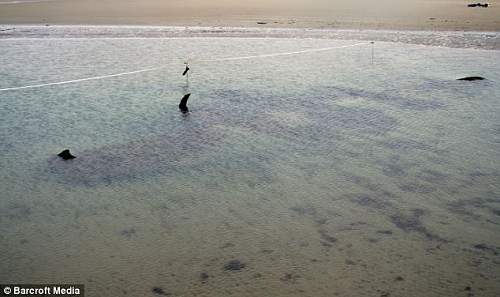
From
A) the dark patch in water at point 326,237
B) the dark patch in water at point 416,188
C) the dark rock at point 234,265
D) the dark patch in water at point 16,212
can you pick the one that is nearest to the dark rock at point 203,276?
the dark rock at point 234,265

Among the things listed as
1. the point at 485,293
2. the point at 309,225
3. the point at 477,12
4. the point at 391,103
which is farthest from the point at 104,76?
the point at 477,12

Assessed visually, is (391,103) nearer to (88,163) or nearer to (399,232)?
(399,232)

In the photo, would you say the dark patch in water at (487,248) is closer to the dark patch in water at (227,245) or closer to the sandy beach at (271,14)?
the dark patch in water at (227,245)

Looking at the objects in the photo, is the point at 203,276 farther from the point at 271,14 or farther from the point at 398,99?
the point at 271,14

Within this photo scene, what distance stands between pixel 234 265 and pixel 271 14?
1570 cm

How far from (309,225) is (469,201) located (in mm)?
1293

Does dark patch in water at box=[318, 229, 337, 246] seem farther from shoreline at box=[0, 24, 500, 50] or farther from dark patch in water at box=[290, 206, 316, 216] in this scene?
shoreline at box=[0, 24, 500, 50]

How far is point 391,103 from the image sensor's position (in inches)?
247

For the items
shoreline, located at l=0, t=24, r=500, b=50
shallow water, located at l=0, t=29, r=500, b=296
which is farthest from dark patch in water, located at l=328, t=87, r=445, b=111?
shoreline, located at l=0, t=24, r=500, b=50

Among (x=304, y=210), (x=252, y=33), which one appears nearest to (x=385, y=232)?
(x=304, y=210)

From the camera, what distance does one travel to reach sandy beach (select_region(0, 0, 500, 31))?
1499 centimetres

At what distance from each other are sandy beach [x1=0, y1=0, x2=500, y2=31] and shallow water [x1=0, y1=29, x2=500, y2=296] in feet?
25.9

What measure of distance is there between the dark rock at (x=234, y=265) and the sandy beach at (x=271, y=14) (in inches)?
500

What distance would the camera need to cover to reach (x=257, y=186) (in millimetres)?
3945
